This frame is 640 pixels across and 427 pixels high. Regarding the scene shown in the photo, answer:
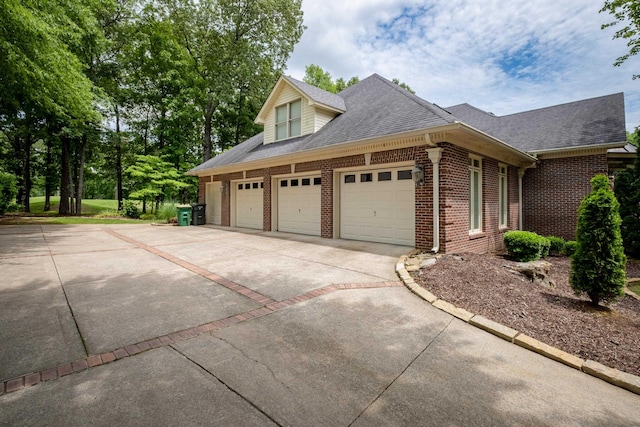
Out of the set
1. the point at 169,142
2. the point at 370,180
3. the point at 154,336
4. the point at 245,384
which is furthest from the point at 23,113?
the point at 245,384

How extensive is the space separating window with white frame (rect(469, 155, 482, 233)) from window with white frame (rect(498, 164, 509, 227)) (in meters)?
1.74

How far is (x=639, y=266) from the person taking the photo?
8.77m

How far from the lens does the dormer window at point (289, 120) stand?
12289mm

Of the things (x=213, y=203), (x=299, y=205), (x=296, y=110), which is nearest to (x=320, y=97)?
(x=296, y=110)

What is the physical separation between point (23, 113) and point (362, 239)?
24488 millimetres

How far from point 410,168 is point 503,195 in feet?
15.7

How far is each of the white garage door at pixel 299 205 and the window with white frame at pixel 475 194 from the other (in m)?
4.69

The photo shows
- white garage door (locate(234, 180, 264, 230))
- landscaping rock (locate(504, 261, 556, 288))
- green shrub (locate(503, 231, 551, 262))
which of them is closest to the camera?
landscaping rock (locate(504, 261, 556, 288))

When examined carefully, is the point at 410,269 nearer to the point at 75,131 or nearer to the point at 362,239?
the point at 362,239

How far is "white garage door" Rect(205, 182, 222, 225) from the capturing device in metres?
15.4

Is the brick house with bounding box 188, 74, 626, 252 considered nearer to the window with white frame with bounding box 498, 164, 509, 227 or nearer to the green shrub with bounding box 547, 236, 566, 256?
the window with white frame with bounding box 498, 164, 509, 227

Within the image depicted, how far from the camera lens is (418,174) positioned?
7359mm

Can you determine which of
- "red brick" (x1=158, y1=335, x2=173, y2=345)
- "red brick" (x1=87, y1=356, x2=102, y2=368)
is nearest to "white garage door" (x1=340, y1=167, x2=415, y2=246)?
"red brick" (x1=158, y1=335, x2=173, y2=345)

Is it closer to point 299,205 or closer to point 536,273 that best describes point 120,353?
point 536,273
